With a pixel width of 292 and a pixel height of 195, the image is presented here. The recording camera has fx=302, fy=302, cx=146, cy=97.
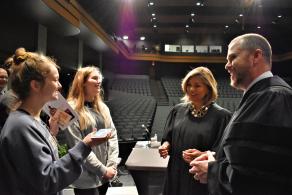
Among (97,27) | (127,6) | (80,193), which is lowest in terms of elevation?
(80,193)

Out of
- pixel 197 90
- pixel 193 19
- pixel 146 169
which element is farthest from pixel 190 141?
pixel 193 19

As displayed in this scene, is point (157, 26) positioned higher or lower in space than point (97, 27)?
higher

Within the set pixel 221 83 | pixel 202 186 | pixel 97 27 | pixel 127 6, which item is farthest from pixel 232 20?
pixel 202 186

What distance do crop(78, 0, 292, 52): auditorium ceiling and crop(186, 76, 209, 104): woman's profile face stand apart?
1001cm

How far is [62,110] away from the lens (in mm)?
1928

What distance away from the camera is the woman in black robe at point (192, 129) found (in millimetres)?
2334

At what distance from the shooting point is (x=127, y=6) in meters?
16.7

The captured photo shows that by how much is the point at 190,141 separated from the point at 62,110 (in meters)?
1.01

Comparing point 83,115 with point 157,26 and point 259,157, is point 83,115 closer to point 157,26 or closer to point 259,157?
point 259,157

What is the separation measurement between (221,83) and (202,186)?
20.8 meters

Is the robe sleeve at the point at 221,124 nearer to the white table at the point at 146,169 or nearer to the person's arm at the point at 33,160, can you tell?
the white table at the point at 146,169

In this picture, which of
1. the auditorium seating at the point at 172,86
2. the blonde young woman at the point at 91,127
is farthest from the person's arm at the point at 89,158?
the auditorium seating at the point at 172,86

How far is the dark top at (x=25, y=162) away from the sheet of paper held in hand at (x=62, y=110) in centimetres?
46

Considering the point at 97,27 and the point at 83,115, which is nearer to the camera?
the point at 83,115
